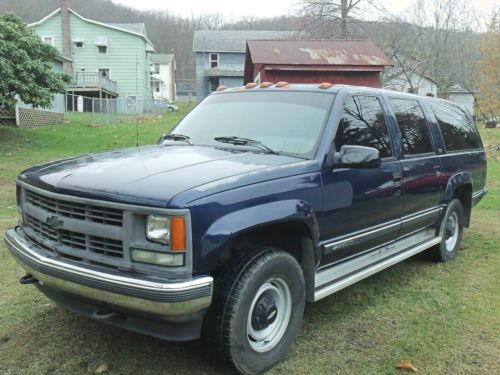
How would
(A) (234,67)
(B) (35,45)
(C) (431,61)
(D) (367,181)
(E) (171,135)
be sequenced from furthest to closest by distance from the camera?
(A) (234,67) < (C) (431,61) < (B) (35,45) < (E) (171,135) < (D) (367,181)

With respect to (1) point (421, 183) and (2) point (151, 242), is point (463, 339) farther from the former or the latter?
(2) point (151, 242)

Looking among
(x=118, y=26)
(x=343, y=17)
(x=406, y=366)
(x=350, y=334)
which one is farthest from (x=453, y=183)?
(x=118, y=26)

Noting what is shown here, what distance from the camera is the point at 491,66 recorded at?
30500 mm

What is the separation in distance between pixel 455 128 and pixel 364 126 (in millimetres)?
2165

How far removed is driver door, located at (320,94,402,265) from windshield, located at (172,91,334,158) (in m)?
0.22

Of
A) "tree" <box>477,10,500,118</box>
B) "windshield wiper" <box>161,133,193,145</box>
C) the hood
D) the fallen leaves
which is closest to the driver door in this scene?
the hood

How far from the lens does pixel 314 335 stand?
3904mm

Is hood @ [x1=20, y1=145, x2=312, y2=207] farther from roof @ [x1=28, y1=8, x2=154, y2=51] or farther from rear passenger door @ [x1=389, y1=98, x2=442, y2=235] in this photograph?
roof @ [x1=28, y1=8, x2=154, y2=51]

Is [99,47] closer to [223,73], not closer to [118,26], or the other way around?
[118,26]

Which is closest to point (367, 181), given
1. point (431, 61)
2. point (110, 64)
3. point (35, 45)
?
point (35, 45)

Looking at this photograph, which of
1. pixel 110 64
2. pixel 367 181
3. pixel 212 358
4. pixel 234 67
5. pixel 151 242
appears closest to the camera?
pixel 151 242

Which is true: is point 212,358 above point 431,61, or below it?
below

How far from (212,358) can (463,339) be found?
6.50 ft

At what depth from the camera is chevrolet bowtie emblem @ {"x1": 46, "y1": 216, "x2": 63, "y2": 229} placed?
3.16 metres
